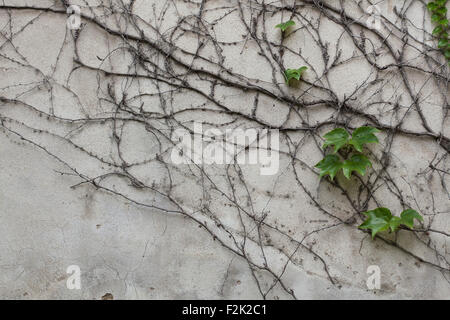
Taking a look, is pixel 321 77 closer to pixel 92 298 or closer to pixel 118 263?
pixel 118 263

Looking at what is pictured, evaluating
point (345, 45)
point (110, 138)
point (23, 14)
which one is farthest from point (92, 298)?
point (345, 45)

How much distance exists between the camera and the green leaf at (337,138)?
209cm

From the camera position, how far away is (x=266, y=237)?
2.21 metres

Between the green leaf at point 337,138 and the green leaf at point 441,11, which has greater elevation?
the green leaf at point 441,11

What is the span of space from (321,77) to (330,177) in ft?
1.84

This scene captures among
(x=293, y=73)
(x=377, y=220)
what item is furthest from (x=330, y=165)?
(x=293, y=73)

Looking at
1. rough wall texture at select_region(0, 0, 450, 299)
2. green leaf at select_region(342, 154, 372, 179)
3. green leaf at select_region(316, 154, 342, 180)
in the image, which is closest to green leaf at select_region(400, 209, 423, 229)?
rough wall texture at select_region(0, 0, 450, 299)

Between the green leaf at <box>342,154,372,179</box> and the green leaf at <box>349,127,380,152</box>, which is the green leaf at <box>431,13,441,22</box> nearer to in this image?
the green leaf at <box>349,127,380,152</box>

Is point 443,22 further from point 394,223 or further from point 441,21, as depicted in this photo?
point 394,223

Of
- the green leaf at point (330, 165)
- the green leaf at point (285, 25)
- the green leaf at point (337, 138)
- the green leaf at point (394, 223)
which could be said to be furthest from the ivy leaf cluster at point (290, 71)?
the green leaf at point (394, 223)

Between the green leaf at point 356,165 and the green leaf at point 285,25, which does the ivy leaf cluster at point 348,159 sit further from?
the green leaf at point 285,25

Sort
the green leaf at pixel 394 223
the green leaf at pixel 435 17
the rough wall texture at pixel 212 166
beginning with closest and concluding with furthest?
the green leaf at pixel 394 223 → the rough wall texture at pixel 212 166 → the green leaf at pixel 435 17

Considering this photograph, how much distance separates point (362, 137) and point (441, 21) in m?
0.82

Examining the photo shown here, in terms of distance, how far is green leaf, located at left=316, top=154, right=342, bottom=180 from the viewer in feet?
6.95
